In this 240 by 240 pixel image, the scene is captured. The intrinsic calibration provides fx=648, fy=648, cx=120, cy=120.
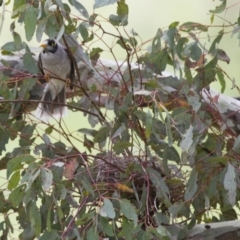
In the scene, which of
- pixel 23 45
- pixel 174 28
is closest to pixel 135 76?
pixel 174 28

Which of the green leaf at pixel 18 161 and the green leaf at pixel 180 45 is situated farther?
the green leaf at pixel 180 45

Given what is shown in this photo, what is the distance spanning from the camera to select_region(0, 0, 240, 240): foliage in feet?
4.48

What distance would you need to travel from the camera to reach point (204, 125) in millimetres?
1488

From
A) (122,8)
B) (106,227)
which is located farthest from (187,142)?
(122,8)

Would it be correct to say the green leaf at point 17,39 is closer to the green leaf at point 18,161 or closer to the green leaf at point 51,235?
the green leaf at point 18,161

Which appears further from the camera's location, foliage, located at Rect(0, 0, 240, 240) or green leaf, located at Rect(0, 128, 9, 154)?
green leaf, located at Rect(0, 128, 9, 154)

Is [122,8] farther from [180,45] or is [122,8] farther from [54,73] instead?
[54,73]

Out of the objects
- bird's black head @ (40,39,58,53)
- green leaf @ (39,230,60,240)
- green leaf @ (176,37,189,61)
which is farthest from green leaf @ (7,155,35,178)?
bird's black head @ (40,39,58,53)

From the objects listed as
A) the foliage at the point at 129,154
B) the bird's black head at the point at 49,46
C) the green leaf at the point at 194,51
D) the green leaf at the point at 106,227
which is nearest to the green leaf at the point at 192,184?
the foliage at the point at 129,154

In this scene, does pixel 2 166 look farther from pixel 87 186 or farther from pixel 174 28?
pixel 174 28

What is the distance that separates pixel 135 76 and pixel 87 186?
351mm

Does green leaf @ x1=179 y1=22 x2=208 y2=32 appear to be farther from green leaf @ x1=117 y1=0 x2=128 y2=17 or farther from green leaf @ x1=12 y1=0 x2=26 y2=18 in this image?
green leaf @ x1=12 y1=0 x2=26 y2=18

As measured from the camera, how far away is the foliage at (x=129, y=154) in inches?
53.7

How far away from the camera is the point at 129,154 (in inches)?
66.4
